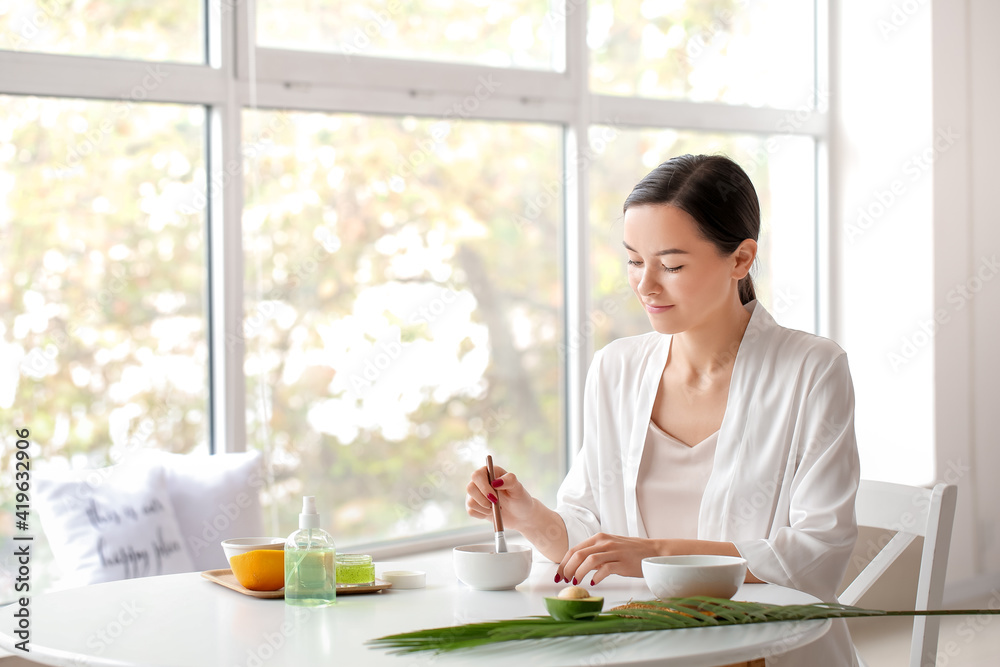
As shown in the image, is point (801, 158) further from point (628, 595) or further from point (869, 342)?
point (628, 595)

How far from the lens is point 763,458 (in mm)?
1869

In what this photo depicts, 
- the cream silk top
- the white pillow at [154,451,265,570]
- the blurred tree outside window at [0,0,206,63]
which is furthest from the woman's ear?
the blurred tree outside window at [0,0,206,63]

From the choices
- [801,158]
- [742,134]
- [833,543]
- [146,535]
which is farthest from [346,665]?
[801,158]

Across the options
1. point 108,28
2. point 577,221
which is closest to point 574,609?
point 108,28

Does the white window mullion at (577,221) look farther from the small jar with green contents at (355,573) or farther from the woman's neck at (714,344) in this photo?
the small jar with green contents at (355,573)

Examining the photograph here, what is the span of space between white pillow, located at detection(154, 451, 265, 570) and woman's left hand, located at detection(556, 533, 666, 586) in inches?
48.9

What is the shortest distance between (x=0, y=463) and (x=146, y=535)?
1.61ft

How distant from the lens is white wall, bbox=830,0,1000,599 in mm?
4094

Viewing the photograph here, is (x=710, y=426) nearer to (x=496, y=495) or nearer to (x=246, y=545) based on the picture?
(x=496, y=495)

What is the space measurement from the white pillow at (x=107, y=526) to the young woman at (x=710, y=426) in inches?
40.5

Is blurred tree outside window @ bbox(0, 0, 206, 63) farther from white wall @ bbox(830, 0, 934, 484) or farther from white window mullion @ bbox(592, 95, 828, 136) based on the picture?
white wall @ bbox(830, 0, 934, 484)

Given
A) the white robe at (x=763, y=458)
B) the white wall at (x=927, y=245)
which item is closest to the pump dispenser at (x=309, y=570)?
the white robe at (x=763, y=458)

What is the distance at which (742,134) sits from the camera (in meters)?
4.24

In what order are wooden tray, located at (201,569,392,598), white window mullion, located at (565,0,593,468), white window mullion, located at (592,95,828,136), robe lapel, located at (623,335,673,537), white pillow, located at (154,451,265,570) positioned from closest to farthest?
1. wooden tray, located at (201,569,392,598)
2. robe lapel, located at (623,335,673,537)
3. white pillow, located at (154,451,265,570)
4. white window mullion, located at (565,0,593,468)
5. white window mullion, located at (592,95,828,136)
